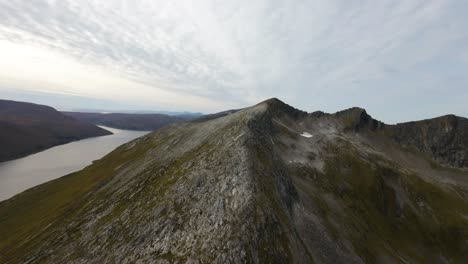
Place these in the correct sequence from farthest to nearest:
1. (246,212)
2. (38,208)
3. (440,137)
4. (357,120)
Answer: (440,137) < (357,120) < (38,208) < (246,212)

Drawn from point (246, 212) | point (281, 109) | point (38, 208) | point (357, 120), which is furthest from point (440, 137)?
point (38, 208)

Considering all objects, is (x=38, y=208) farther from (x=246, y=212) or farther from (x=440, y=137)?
(x=440, y=137)

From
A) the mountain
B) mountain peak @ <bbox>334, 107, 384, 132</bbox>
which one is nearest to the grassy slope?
the mountain

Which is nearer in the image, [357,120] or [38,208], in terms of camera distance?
[38,208]

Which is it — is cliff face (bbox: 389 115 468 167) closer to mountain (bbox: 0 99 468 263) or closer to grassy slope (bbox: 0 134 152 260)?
mountain (bbox: 0 99 468 263)

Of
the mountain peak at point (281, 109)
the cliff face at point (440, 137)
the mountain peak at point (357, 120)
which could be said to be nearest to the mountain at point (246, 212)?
the mountain peak at point (281, 109)

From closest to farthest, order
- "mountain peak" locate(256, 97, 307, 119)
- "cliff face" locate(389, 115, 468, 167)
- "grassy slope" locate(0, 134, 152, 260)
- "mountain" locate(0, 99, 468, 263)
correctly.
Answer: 1. "mountain" locate(0, 99, 468, 263)
2. "grassy slope" locate(0, 134, 152, 260)
3. "mountain peak" locate(256, 97, 307, 119)
4. "cliff face" locate(389, 115, 468, 167)

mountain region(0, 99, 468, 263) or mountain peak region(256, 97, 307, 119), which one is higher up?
mountain peak region(256, 97, 307, 119)

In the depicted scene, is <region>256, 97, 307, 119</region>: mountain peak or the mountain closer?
the mountain

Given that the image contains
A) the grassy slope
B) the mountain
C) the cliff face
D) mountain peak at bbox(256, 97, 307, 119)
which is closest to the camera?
the mountain

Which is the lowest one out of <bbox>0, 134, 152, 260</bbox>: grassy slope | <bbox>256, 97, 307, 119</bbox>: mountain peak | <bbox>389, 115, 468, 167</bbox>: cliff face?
<bbox>0, 134, 152, 260</bbox>: grassy slope
